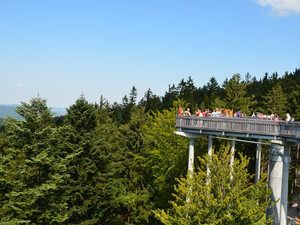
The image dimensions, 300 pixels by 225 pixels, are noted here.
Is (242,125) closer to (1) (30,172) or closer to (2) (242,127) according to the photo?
(2) (242,127)


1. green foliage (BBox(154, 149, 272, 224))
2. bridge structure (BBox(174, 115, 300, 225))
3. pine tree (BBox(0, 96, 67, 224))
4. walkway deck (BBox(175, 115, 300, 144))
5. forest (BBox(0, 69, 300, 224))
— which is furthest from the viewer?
pine tree (BBox(0, 96, 67, 224))

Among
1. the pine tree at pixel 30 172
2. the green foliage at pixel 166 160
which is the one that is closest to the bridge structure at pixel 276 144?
the green foliage at pixel 166 160

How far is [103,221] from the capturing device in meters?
34.7

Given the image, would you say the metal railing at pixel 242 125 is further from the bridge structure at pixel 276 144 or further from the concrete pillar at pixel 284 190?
the concrete pillar at pixel 284 190

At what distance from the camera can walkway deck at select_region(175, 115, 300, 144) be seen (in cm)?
2119

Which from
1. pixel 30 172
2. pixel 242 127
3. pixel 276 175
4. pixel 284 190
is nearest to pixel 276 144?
pixel 276 175

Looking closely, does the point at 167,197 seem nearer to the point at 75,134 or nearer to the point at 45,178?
the point at 75,134

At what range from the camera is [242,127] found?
24.0m

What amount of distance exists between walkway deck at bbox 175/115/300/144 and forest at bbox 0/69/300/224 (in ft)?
10.3

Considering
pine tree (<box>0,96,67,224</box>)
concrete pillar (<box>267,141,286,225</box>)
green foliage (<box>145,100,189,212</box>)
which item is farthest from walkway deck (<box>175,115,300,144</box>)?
pine tree (<box>0,96,67,224</box>)

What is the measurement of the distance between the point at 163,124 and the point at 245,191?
2402 cm

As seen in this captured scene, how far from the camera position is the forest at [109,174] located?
58.2 feet

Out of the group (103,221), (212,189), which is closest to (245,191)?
(212,189)

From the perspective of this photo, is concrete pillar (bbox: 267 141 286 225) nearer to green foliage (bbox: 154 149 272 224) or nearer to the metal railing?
the metal railing
